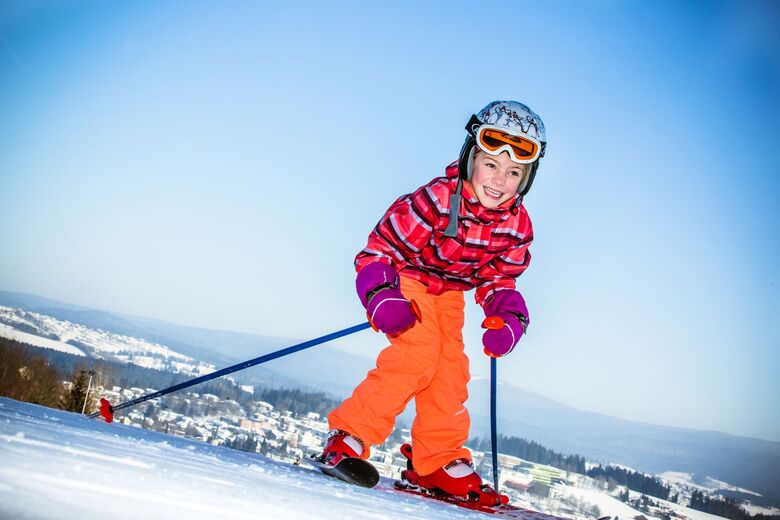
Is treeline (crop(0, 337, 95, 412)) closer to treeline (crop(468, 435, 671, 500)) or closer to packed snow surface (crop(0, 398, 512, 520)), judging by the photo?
treeline (crop(468, 435, 671, 500))

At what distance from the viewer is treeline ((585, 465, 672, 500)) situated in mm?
43562

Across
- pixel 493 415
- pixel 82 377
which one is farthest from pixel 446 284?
pixel 82 377

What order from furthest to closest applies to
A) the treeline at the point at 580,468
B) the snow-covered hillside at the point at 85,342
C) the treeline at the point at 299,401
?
the snow-covered hillside at the point at 85,342
the treeline at the point at 299,401
the treeline at the point at 580,468

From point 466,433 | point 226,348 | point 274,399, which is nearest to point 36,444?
point 466,433

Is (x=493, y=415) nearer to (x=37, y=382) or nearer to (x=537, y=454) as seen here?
(x=37, y=382)

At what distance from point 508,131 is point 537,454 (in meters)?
53.4

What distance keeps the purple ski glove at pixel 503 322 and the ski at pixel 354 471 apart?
3.33 ft

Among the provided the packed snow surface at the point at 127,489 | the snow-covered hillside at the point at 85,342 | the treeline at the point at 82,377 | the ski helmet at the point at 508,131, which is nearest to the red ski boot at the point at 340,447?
the packed snow surface at the point at 127,489

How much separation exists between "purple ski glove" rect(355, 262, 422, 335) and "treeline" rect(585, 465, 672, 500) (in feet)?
166

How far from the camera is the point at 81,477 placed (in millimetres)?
812

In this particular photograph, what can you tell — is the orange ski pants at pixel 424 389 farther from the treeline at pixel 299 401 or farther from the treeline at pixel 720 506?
the treeline at pixel 299 401

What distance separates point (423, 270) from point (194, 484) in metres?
2.12

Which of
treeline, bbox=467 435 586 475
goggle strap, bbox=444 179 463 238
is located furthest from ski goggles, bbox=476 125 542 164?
treeline, bbox=467 435 586 475

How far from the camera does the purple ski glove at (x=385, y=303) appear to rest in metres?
2.47
